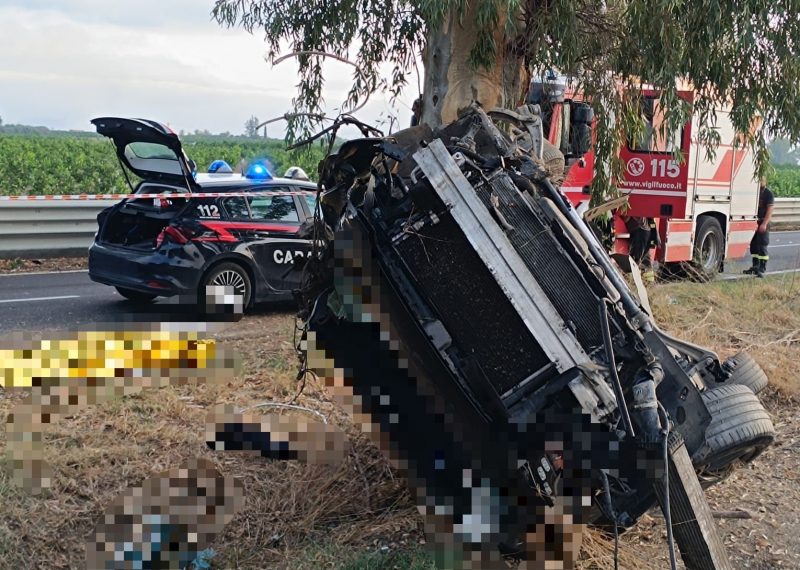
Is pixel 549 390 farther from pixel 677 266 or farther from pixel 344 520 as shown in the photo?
pixel 677 266

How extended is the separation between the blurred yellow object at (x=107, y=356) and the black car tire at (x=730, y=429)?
2.39 meters

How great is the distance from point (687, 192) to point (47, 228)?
30.7 ft

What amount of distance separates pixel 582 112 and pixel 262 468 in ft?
17.9

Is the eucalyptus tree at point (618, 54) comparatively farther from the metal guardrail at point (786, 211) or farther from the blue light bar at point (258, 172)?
the metal guardrail at point (786, 211)

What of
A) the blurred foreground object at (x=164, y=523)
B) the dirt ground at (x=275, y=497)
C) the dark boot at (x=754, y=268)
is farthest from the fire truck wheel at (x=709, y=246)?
the blurred foreground object at (x=164, y=523)

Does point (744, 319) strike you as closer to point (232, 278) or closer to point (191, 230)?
point (232, 278)

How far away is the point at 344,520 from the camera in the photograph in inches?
184

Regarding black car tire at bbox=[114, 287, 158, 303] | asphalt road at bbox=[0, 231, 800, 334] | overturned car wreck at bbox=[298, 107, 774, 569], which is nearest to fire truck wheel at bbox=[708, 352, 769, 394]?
overturned car wreck at bbox=[298, 107, 774, 569]

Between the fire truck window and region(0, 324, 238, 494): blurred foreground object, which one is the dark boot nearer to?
the fire truck window

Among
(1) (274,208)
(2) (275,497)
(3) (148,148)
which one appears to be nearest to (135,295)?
(1) (274,208)

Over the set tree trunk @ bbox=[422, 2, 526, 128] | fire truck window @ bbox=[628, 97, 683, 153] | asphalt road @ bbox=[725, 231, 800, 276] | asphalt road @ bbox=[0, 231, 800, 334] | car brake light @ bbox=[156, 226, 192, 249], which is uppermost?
tree trunk @ bbox=[422, 2, 526, 128]

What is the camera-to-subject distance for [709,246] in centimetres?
1499

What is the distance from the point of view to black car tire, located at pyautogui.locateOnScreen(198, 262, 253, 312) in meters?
9.39

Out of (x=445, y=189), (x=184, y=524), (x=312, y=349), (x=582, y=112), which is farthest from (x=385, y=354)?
(x=582, y=112)
